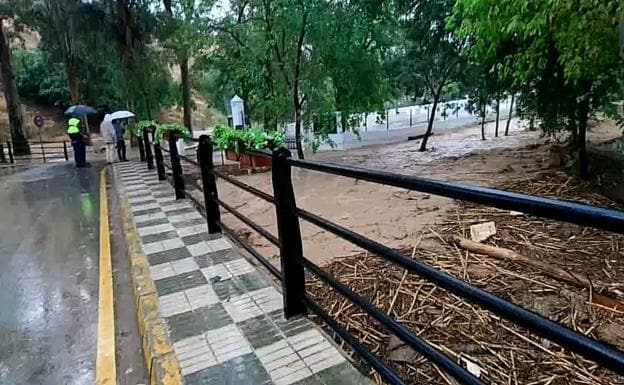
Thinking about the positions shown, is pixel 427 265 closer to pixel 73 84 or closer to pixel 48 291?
pixel 48 291

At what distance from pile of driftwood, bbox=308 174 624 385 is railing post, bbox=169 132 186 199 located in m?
2.79

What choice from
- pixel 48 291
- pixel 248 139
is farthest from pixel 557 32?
pixel 248 139

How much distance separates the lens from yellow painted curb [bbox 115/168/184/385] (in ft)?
7.29

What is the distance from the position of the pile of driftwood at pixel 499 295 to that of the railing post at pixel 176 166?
9.14 feet

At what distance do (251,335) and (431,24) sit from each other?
10888mm

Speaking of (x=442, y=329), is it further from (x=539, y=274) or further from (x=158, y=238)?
(x=158, y=238)

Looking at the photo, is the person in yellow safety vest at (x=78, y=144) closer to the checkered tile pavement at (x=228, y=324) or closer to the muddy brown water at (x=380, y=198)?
the muddy brown water at (x=380, y=198)

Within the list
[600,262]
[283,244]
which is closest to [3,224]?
[283,244]

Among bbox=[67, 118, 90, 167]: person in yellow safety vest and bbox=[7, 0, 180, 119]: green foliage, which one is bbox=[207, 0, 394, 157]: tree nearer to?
bbox=[67, 118, 90, 167]: person in yellow safety vest

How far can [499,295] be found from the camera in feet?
11.3

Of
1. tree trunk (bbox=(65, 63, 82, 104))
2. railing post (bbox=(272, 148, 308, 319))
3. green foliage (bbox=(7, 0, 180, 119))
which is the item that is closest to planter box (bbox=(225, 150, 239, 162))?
green foliage (bbox=(7, 0, 180, 119))

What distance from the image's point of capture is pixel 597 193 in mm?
7016

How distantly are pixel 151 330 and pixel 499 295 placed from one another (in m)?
2.49

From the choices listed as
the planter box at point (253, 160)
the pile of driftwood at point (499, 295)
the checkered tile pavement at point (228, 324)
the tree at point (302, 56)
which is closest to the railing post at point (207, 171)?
the checkered tile pavement at point (228, 324)
